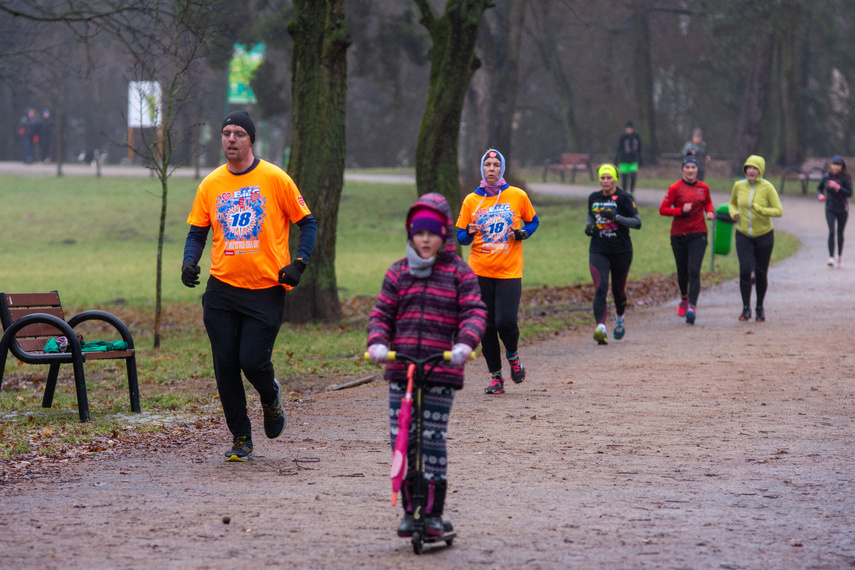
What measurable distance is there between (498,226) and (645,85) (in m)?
37.3

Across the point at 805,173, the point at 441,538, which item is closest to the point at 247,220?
the point at 441,538

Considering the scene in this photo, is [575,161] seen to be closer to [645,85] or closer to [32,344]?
[645,85]

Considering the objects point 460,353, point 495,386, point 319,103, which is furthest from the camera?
point 319,103

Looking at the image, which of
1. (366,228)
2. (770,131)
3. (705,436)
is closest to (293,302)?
(705,436)

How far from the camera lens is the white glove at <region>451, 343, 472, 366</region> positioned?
5035 millimetres

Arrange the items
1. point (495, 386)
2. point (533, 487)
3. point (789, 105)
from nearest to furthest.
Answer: point (533, 487) < point (495, 386) < point (789, 105)

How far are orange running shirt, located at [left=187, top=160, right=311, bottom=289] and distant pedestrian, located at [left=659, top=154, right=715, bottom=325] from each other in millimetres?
7474

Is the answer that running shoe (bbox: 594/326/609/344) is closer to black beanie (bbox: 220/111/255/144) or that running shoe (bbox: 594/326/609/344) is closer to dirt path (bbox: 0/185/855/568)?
dirt path (bbox: 0/185/855/568)

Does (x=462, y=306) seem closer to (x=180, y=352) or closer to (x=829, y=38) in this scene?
(x=180, y=352)

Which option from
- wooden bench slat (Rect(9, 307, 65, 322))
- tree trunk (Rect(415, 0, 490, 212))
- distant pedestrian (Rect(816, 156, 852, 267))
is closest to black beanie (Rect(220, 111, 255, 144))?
wooden bench slat (Rect(9, 307, 65, 322))

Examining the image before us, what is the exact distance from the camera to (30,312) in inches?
361

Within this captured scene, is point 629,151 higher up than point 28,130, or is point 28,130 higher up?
point 28,130

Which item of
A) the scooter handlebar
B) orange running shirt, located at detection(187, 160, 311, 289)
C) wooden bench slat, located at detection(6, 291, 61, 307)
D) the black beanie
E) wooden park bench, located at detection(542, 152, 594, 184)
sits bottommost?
wooden bench slat, located at detection(6, 291, 61, 307)

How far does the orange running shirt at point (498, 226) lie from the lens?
9461mm
